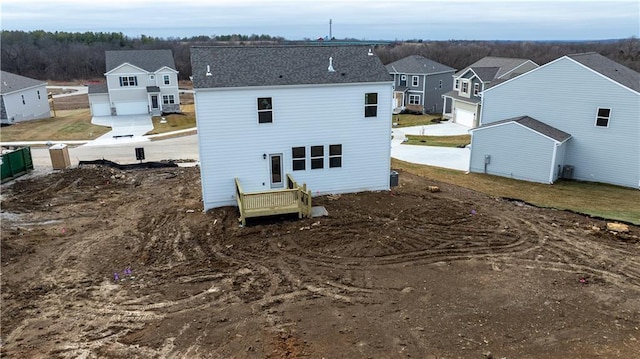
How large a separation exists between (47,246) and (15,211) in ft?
16.5

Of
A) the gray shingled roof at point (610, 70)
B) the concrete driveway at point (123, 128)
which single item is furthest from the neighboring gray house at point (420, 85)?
the concrete driveway at point (123, 128)

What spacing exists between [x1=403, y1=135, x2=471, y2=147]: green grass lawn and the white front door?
62.9ft

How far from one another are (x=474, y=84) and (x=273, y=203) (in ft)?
111

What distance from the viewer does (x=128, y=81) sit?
49.0 meters

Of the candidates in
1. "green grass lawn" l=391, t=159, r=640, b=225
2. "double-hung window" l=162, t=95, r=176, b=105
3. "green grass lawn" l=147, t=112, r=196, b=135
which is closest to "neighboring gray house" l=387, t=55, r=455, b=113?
"green grass lawn" l=147, t=112, r=196, b=135

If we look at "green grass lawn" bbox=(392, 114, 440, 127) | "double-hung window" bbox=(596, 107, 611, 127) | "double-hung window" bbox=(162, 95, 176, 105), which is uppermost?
"double-hung window" bbox=(596, 107, 611, 127)

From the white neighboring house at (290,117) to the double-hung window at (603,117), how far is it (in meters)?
12.9

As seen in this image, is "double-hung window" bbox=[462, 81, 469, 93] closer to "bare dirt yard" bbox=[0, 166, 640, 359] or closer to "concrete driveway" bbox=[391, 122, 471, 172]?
"concrete driveway" bbox=[391, 122, 471, 172]

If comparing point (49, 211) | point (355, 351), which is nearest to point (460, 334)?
point (355, 351)

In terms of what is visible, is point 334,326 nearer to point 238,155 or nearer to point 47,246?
point 238,155

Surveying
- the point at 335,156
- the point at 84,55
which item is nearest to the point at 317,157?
the point at 335,156

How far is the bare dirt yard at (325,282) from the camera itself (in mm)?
9422

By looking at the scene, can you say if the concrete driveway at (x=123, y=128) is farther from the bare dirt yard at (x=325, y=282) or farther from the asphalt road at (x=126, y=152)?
the bare dirt yard at (x=325, y=282)

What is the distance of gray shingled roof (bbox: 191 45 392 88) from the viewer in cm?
1722
